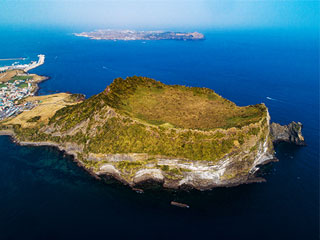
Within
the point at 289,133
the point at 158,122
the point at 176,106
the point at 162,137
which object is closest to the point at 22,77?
the point at 176,106

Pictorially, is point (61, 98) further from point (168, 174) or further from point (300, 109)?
point (300, 109)

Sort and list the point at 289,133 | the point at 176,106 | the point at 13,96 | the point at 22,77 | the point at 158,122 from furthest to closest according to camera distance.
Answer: the point at 22,77 < the point at 13,96 < the point at 289,133 < the point at 176,106 < the point at 158,122

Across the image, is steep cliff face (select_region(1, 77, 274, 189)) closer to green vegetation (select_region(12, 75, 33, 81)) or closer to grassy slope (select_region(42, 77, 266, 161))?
grassy slope (select_region(42, 77, 266, 161))

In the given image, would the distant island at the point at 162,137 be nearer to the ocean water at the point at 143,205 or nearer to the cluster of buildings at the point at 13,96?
the ocean water at the point at 143,205

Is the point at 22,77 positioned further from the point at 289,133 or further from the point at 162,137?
the point at 289,133

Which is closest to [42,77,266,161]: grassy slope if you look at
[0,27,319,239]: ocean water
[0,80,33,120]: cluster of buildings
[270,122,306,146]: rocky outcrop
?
[0,27,319,239]: ocean water

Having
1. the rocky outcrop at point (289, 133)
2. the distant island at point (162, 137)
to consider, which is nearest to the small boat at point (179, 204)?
the distant island at point (162, 137)
